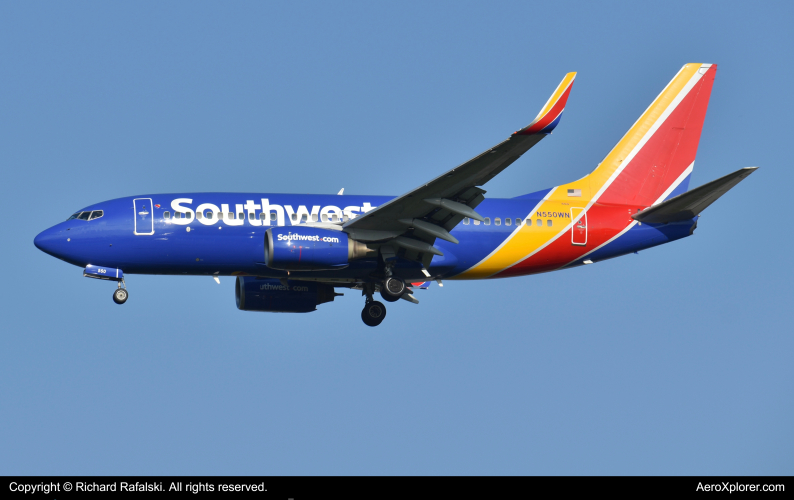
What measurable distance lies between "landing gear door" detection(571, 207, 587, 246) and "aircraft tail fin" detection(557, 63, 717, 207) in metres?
1.07

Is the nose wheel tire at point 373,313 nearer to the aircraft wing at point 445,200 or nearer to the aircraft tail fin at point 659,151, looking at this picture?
the aircraft wing at point 445,200

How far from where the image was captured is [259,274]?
3672cm

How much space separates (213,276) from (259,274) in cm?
166

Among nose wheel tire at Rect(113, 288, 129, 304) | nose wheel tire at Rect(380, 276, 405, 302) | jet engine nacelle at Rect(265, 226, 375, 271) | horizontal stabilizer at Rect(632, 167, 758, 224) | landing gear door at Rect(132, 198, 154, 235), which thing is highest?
landing gear door at Rect(132, 198, 154, 235)

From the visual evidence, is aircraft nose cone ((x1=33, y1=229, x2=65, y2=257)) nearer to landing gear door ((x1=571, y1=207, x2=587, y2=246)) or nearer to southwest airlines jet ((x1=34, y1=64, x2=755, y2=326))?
southwest airlines jet ((x1=34, y1=64, x2=755, y2=326))

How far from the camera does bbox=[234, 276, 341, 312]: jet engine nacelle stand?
40.3 m

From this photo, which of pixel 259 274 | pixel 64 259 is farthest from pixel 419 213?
pixel 64 259

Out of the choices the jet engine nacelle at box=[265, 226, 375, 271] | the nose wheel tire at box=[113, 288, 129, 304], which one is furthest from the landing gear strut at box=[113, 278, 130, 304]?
the jet engine nacelle at box=[265, 226, 375, 271]

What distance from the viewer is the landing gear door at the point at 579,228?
127 ft

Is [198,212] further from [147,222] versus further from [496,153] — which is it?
[496,153]

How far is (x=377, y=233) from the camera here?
35844mm

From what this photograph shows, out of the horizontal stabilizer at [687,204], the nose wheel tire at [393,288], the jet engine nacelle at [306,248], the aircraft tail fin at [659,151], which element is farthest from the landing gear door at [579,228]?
the jet engine nacelle at [306,248]

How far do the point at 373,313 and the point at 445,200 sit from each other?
738 cm

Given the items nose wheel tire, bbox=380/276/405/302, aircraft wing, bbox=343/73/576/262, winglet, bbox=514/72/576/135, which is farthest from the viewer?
nose wheel tire, bbox=380/276/405/302
